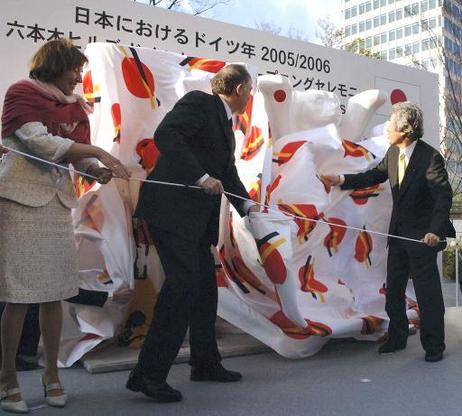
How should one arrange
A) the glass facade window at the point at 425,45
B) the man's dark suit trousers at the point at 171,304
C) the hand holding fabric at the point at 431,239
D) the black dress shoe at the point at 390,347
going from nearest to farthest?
the man's dark suit trousers at the point at 171,304 → the hand holding fabric at the point at 431,239 → the black dress shoe at the point at 390,347 → the glass facade window at the point at 425,45

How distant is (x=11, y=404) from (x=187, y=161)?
3.72ft

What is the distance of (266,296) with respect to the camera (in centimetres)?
326

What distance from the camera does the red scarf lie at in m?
2.23

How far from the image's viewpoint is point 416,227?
332cm

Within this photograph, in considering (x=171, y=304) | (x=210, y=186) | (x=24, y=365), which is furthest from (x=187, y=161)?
(x=24, y=365)

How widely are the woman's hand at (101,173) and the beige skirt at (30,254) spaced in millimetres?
193

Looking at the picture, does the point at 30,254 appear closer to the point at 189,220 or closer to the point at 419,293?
the point at 189,220

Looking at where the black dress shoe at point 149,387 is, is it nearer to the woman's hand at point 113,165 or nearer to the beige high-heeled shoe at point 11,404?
the beige high-heeled shoe at point 11,404

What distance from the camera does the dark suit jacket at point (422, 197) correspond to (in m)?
3.23

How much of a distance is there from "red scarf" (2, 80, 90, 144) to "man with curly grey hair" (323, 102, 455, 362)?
1.87 meters

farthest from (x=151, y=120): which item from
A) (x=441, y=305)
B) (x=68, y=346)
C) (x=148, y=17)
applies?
(x=441, y=305)

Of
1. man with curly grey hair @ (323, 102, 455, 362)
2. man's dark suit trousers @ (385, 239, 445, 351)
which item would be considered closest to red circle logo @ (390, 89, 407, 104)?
man with curly grey hair @ (323, 102, 455, 362)

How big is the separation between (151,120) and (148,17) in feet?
3.07

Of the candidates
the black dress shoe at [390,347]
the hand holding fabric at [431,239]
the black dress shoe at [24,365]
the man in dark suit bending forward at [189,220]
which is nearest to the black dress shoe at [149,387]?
the man in dark suit bending forward at [189,220]
